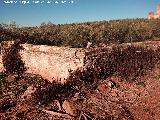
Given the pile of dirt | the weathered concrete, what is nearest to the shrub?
the weathered concrete

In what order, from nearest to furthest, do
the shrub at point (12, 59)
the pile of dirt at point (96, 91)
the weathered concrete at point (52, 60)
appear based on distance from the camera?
the pile of dirt at point (96, 91) → the weathered concrete at point (52, 60) → the shrub at point (12, 59)

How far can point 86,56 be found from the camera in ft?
48.0

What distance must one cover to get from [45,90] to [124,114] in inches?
149

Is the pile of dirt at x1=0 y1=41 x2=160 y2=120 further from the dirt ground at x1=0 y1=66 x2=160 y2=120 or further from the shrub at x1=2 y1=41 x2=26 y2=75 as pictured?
the shrub at x1=2 y1=41 x2=26 y2=75

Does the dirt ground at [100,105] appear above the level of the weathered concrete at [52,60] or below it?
below

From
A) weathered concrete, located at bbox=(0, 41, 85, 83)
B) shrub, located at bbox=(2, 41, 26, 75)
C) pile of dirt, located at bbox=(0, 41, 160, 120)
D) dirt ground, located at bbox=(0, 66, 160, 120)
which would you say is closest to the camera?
dirt ground, located at bbox=(0, 66, 160, 120)

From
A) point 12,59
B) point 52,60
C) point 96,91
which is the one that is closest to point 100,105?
point 96,91

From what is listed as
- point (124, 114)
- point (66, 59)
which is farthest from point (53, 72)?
point (124, 114)

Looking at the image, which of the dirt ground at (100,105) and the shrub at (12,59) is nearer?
the dirt ground at (100,105)

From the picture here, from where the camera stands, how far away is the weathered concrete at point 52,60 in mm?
14829

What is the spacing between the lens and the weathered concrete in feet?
48.7

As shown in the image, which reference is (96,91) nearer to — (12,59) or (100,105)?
(100,105)

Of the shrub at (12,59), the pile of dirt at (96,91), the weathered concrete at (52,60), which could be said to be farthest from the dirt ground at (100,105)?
the shrub at (12,59)

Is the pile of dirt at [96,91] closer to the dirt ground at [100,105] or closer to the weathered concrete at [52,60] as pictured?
the dirt ground at [100,105]
